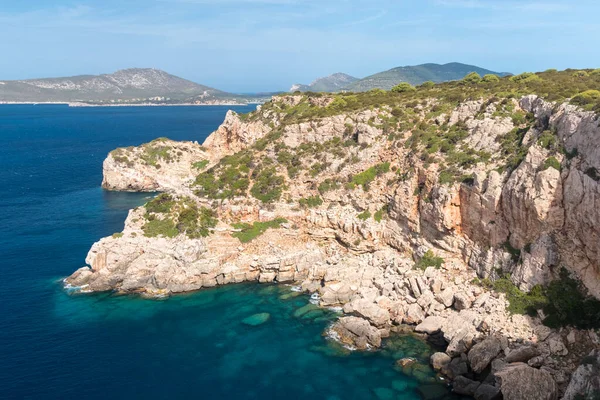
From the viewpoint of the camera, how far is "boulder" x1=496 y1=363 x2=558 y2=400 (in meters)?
A: 25.9

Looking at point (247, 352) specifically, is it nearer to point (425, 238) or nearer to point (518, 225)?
point (425, 238)

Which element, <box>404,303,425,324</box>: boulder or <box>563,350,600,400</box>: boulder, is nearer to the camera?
<box>563,350,600,400</box>: boulder

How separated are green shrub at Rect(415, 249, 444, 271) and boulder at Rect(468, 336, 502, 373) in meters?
10.2

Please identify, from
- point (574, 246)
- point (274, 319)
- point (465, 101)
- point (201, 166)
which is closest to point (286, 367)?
point (274, 319)

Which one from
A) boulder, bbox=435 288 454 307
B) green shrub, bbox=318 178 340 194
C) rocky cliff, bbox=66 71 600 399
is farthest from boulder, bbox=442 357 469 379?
green shrub, bbox=318 178 340 194

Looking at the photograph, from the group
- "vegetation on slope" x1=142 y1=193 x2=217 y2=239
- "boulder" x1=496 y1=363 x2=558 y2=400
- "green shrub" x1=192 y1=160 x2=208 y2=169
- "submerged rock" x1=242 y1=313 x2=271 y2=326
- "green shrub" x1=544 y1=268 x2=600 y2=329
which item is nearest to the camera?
"boulder" x1=496 y1=363 x2=558 y2=400

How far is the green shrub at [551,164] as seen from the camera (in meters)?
32.8

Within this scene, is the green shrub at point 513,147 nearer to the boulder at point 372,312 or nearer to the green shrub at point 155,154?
the boulder at point 372,312

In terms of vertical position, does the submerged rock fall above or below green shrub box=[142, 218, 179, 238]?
below

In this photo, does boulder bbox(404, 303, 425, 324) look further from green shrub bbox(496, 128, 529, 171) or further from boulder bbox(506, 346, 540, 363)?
green shrub bbox(496, 128, 529, 171)

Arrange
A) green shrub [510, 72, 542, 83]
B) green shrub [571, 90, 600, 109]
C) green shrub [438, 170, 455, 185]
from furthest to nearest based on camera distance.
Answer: green shrub [510, 72, 542, 83]
green shrub [438, 170, 455, 185]
green shrub [571, 90, 600, 109]

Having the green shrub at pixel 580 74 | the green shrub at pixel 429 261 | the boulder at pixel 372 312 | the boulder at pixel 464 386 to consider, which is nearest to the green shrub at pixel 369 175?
the green shrub at pixel 429 261

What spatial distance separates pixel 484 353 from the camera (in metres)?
30.2

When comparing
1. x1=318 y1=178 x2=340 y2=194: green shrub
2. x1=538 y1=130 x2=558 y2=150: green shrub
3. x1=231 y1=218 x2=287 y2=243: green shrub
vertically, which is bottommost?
x1=231 y1=218 x2=287 y2=243: green shrub
